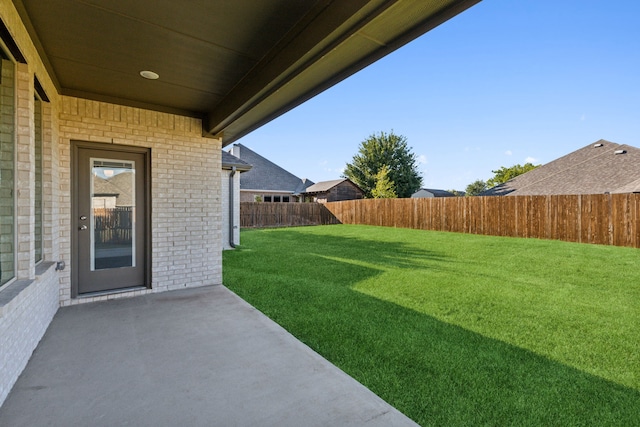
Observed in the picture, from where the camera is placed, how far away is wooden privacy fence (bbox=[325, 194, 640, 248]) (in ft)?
28.7

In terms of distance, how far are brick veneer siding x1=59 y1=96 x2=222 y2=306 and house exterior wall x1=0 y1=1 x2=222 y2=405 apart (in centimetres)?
1

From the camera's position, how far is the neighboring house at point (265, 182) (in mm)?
23344

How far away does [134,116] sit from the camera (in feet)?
13.6

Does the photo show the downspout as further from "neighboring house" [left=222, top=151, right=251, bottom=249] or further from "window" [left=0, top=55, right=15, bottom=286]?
"window" [left=0, top=55, right=15, bottom=286]

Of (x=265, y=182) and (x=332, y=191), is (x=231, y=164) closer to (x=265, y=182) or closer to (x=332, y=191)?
(x=265, y=182)

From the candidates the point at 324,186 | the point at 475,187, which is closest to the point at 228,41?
the point at 324,186

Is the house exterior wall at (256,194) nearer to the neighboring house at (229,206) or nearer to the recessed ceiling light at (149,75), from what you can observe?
the neighboring house at (229,206)

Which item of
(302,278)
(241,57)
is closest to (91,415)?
(241,57)

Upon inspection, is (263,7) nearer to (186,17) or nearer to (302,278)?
(186,17)

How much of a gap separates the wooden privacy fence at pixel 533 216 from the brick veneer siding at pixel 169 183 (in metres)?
10.8

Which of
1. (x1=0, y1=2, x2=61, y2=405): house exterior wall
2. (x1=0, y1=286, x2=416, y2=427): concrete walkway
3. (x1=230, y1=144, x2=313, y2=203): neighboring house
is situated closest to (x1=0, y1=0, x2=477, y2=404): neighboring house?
(x1=0, y1=2, x2=61, y2=405): house exterior wall

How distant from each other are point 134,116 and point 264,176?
20862 mm

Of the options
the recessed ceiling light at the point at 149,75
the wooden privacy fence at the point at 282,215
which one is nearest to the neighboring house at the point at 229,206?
the recessed ceiling light at the point at 149,75

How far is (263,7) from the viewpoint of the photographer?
6.78 ft
